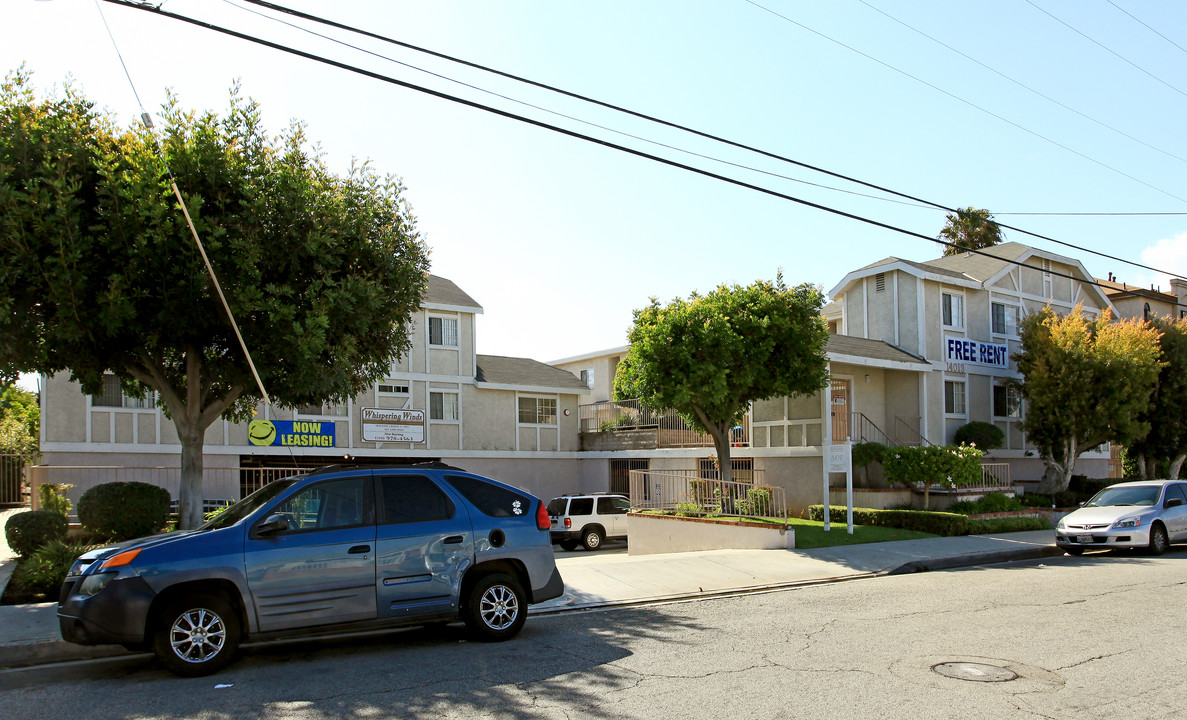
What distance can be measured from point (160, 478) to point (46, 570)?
1349 centimetres

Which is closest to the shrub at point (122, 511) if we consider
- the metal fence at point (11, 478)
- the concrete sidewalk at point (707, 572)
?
the concrete sidewalk at point (707, 572)

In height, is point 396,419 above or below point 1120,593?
above

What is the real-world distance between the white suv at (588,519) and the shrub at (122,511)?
11.2m

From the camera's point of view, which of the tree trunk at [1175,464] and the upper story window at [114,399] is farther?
the tree trunk at [1175,464]

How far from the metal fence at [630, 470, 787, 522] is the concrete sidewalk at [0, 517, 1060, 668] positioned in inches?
84.1

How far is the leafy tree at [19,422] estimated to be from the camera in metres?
31.3

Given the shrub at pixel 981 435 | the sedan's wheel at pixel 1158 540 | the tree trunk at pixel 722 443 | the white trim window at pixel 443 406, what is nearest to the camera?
the sedan's wheel at pixel 1158 540

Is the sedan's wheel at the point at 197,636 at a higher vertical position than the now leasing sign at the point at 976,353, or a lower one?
lower

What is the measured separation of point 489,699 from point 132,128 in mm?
9232

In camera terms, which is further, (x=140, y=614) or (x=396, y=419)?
(x=396, y=419)

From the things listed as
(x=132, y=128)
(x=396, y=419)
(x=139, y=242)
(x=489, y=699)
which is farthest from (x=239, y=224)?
(x=396, y=419)

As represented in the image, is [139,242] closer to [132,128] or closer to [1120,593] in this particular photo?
[132,128]

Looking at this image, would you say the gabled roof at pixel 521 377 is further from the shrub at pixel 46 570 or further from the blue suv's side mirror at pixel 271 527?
the blue suv's side mirror at pixel 271 527

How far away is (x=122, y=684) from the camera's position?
A: 7172 millimetres
